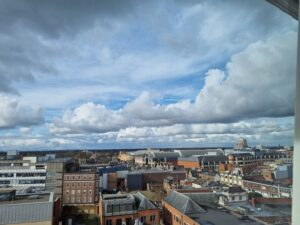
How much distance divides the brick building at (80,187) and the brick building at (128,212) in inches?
131

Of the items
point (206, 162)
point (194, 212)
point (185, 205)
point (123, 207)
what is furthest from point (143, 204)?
point (206, 162)

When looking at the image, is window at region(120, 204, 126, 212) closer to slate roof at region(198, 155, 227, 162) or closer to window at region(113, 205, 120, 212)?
window at region(113, 205, 120, 212)

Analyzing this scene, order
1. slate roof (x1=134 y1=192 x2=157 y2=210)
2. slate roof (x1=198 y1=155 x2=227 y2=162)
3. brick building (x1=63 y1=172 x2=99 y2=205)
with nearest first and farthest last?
slate roof (x1=134 y1=192 x2=157 y2=210) < brick building (x1=63 y1=172 x2=99 y2=205) < slate roof (x1=198 y1=155 x2=227 y2=162)

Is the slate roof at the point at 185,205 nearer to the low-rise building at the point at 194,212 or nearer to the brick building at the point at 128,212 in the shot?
the low-rise building at the point at 194,212

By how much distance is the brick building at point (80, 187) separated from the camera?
29.6 feet

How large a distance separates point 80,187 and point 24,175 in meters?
2.84

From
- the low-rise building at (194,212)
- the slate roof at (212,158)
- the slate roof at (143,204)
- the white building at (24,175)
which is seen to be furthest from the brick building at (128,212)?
the slate roof at (212,158)

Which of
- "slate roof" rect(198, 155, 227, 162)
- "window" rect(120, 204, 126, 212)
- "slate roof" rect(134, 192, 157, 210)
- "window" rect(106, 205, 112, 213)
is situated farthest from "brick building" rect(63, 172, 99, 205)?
"slate roof" rect(198, 155, 227, 162)

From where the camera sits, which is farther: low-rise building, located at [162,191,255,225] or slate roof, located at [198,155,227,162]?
slate roof, located at [198,155,227,162]

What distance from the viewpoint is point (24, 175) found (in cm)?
1092

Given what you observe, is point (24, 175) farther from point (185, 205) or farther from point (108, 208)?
point (185, 205)

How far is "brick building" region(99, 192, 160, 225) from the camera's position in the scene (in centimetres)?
528

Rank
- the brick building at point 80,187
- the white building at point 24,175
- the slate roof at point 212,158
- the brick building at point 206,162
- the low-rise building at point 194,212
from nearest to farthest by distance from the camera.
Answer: the low-rise building at point 194,212
the brick building at point 80,187
the white building at point 24,175
the brick building at point 206,162
the slate roof at point 212,158

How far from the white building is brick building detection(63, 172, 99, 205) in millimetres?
1445
